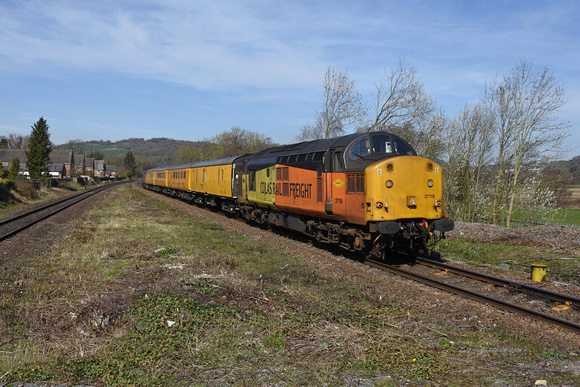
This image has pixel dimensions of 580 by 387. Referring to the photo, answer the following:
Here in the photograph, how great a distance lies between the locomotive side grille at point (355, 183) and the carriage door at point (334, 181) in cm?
31

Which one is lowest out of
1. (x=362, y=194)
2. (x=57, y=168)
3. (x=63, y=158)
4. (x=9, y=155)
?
(x=362, y=194)

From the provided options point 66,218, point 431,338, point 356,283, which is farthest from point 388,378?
point 66,218

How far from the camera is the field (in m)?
5.15

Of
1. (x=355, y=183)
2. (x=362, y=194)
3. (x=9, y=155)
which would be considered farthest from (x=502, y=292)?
(x=9, y=155)

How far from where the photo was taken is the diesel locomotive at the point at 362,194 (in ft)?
36.0

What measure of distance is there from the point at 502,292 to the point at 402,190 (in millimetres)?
3433

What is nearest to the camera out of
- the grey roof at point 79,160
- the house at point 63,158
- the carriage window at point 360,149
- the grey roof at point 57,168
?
the carriage window at point 360,149

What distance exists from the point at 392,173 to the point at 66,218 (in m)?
19.5

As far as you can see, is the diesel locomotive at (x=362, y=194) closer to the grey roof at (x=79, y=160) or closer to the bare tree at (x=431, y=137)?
the bare tree at (x=431, y=137)

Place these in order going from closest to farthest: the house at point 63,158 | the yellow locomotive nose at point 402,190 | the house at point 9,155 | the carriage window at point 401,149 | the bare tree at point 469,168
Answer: the yellow locomotive nose at point 402,190 → the carriage window at point 401,149 → the bare tree at point 469,168 → the house at point 9,155 → the house at point 63,158

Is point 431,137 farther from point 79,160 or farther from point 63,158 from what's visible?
point 79,160

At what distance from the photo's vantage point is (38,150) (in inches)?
2304

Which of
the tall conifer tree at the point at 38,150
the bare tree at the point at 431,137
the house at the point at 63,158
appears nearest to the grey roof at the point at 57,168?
the house at the point at 63,158

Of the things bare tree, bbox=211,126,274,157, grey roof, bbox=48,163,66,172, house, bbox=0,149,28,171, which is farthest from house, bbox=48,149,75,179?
bare tree, bbox=211,126,274,157
